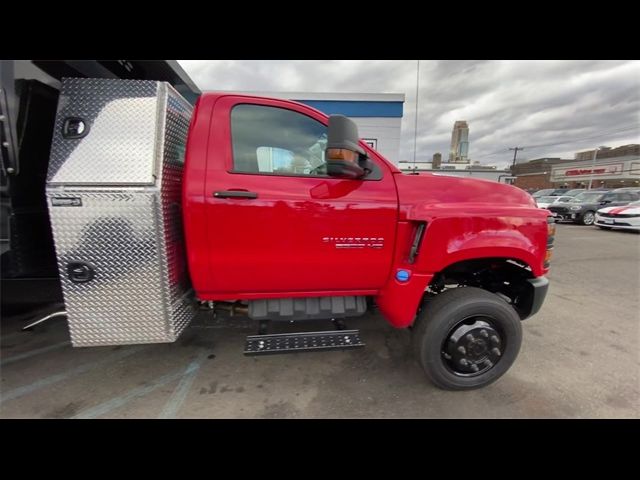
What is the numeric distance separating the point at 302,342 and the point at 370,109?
858 centimetres

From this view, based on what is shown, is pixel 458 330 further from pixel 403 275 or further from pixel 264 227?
pixel 264 227

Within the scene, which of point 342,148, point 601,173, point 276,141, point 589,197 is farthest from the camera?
point 601,173

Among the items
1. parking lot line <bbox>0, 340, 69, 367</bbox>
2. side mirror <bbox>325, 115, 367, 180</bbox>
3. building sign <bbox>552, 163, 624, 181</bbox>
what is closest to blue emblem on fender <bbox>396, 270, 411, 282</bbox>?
side mirror <bbox>325, 115, 367, 180</bbox>

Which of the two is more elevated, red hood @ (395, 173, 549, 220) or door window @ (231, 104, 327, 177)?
door window @ (231, 104, 327, 177)

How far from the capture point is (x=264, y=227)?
6.92 ft

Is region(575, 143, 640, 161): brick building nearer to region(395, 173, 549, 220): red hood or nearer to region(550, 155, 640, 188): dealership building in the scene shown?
region(550, 155, 640, 188): dealership building

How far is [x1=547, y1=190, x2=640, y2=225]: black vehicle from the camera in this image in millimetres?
13336

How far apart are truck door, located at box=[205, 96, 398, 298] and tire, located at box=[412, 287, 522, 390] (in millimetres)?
534

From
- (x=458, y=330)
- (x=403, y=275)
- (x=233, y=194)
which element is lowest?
(x=458, y=330)

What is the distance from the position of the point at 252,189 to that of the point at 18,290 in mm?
→ 2316

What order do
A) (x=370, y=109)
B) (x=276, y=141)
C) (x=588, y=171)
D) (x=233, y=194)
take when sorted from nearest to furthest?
(x=233, y=194) → (x=276, y=141) → (x=370, y=109) → (x=588, y=171)

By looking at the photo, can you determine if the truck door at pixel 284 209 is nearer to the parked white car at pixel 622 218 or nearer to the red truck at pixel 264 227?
the red truck at pixel 264 227

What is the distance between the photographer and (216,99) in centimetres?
216

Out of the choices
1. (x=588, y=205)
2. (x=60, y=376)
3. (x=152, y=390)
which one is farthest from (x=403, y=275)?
(x=588, y=205)
